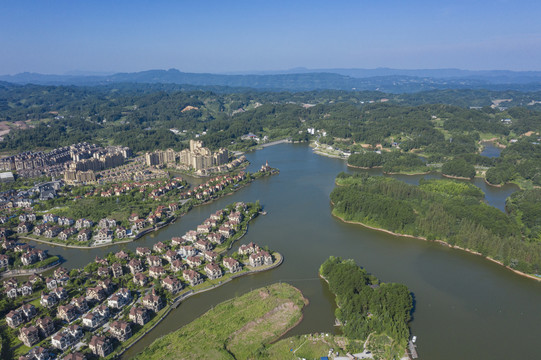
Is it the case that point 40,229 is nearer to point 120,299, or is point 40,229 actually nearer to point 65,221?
point 65,221

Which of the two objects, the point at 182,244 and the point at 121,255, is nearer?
the point at 121,255

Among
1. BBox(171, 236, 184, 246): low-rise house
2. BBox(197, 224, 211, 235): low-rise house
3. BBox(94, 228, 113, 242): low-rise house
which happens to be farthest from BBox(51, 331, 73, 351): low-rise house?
BBox(197, 224, 211, 235): low-rise house

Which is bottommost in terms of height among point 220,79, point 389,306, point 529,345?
point 529,345

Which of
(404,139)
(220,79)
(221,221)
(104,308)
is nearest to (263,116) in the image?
(404,139)

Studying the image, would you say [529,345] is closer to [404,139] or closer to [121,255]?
[121,255]

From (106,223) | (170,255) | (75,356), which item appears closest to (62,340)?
(75,356)
